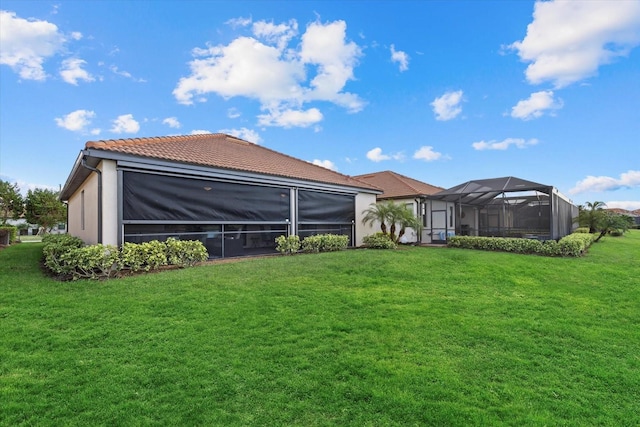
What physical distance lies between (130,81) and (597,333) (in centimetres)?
1773

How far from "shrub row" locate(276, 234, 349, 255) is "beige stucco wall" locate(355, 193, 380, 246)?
8.56 ft

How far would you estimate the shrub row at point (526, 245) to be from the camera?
487 inches

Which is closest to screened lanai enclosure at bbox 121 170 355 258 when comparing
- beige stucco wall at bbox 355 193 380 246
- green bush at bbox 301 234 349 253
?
green bush at bbox 301 234 349 253

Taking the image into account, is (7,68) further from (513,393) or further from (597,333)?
(597,333)

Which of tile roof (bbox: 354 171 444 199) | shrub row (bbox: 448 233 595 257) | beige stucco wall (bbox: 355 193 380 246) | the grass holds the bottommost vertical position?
the grass

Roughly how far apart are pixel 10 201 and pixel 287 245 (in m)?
25.7

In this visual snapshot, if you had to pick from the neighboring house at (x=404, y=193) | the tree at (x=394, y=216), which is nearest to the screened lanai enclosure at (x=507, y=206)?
the neighboring house at (x=404, y=193)

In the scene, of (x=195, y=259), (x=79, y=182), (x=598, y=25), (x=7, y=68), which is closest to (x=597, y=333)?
(x=195, y=259)

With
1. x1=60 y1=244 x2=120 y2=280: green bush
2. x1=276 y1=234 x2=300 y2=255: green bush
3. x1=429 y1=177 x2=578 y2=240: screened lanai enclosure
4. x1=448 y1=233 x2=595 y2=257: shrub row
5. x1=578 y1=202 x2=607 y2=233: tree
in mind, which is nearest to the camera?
x1=60 y1=244 x2=120 y2=280: green bush

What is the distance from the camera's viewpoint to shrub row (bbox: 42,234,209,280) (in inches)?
276

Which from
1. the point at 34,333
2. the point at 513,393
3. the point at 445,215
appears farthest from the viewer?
the point at 445,215

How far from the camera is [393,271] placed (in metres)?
8.32

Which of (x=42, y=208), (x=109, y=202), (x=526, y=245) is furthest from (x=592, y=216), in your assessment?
(x=42, y=208)

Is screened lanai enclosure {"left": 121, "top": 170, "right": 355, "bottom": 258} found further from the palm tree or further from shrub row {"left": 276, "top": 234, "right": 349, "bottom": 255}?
the palm tree
